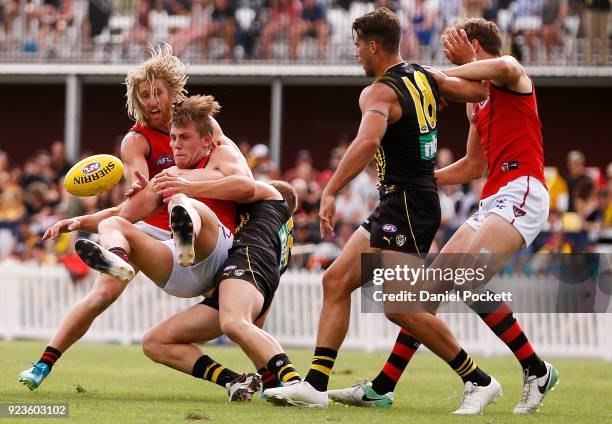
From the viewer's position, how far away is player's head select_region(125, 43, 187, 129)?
894cm

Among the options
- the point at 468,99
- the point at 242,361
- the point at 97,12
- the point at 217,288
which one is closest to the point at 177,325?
the point at 217,288

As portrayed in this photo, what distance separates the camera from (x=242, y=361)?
12250 millimetres

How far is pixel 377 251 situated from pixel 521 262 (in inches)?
297

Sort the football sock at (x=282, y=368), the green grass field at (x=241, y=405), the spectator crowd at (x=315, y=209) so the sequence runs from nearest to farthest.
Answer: the green grass field at (x=241, y=405) < the football sock at (x=282, y=368) < the spectator crowd at (x=315, y=209)

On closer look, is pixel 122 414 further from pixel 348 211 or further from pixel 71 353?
pixel 348 211

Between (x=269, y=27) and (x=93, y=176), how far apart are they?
1531 centimetres

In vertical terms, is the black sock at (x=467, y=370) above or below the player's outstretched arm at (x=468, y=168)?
below

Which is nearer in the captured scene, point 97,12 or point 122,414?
point 122,414

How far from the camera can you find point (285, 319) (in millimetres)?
Result: 15539

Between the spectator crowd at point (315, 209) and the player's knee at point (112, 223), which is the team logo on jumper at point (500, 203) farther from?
the spectator crowd at point (315, 209)

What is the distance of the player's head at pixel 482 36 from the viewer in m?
8.14

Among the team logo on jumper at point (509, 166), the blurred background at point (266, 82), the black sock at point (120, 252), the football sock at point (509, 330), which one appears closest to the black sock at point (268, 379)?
the black sock at point (120, 252)

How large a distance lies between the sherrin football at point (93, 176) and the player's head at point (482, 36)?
2.66m

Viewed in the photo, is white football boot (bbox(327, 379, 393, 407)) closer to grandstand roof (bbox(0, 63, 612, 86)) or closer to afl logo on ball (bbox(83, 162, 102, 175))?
afl logo on ball (bbox(83, 162, 102, 175))
